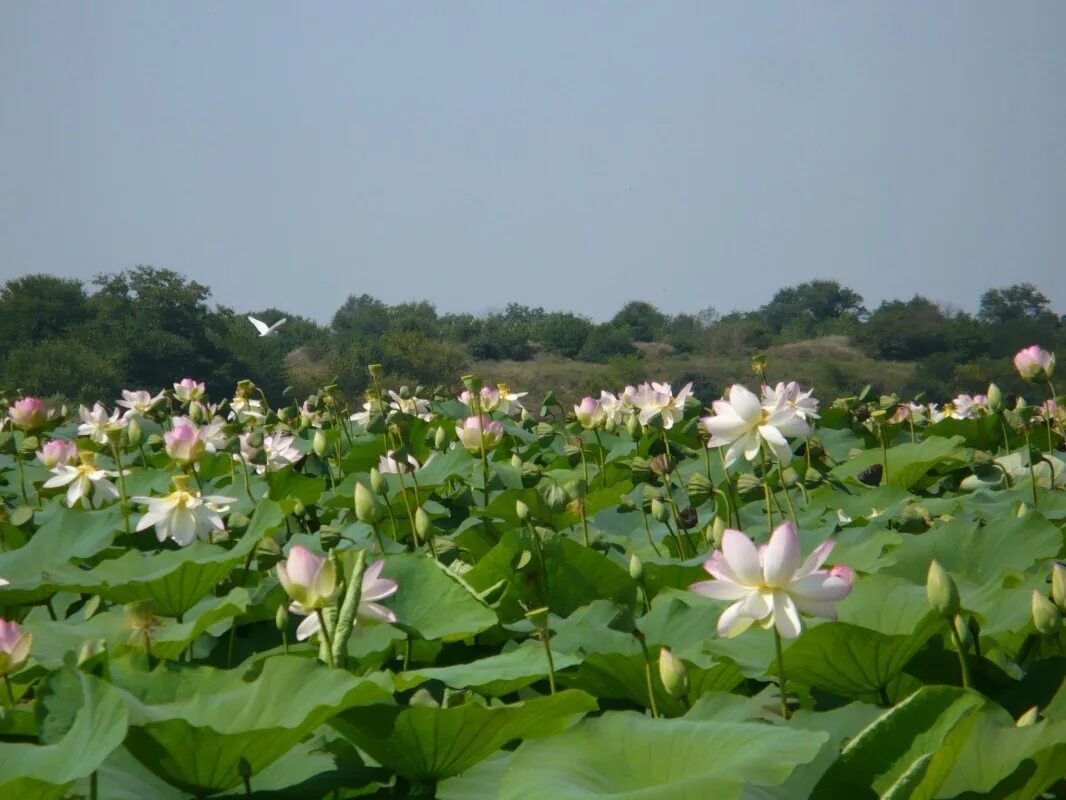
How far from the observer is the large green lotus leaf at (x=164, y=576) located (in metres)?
1.62

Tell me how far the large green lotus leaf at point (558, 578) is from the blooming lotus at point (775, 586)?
466 millimetres

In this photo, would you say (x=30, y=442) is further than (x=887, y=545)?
Yes

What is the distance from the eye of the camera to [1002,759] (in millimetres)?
969

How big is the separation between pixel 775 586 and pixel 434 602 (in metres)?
0.48

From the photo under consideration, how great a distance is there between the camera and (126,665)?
3.92ft

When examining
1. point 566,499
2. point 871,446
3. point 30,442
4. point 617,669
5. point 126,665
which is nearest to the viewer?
point 126,665

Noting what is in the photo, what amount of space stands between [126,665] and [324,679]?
0.90 ft

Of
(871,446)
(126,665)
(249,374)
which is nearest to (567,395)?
(249,374)

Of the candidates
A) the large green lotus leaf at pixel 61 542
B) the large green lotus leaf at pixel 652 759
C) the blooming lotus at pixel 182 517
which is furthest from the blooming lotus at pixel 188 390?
the large green lotus leaf at pixel 652 759

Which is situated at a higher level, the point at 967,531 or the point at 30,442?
the point at 30,442

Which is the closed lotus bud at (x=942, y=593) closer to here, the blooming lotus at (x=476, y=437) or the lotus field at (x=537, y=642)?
the lotus field at (x=537, y=642)

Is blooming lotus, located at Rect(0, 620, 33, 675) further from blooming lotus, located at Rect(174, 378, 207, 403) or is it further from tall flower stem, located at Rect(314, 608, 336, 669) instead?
blooming lotus, located at Rect(174, 378, 207, 403)

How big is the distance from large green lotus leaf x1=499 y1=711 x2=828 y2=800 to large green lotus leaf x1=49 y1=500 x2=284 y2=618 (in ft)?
2.62

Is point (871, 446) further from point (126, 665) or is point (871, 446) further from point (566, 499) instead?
point (126, 665)
